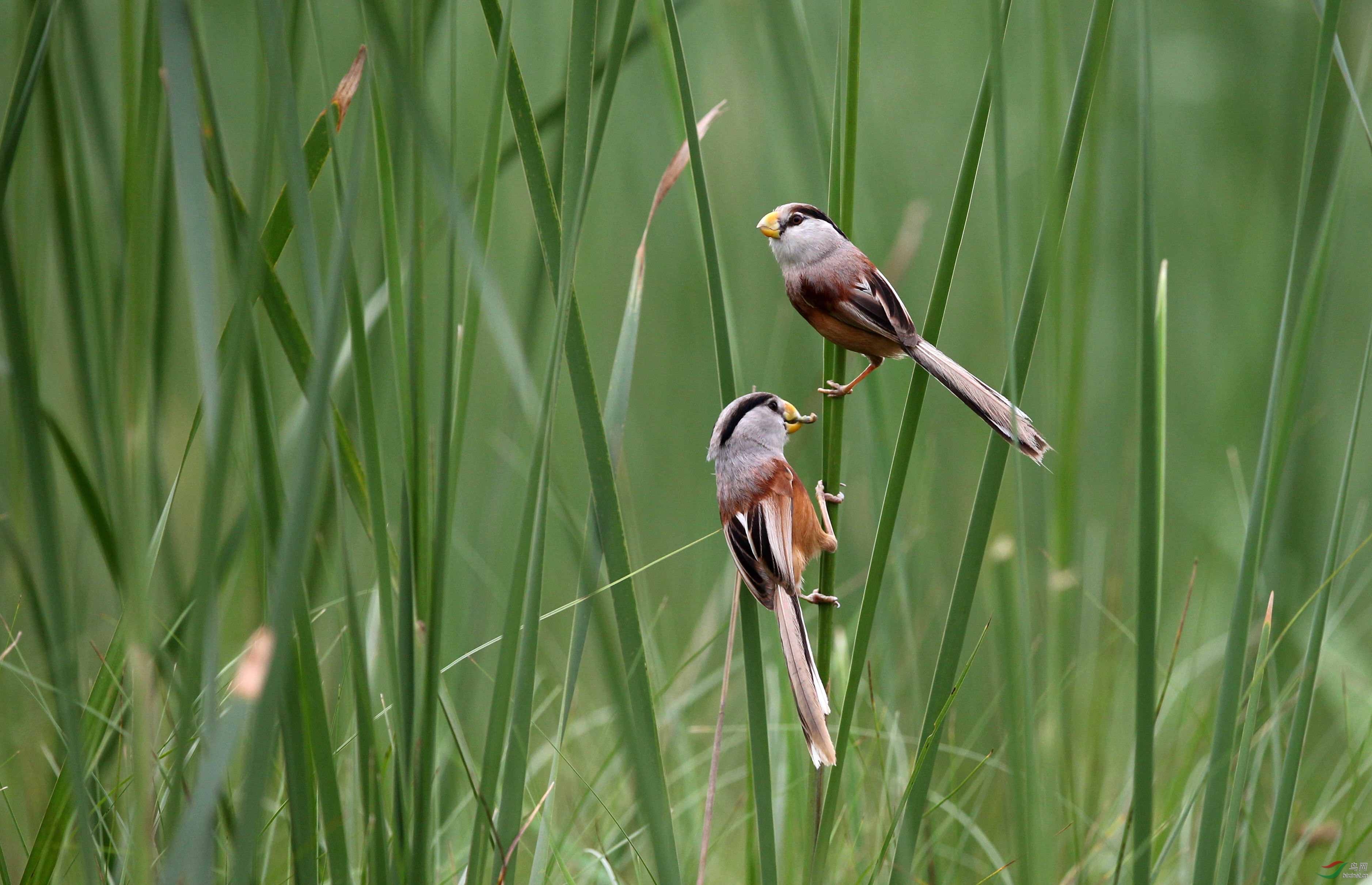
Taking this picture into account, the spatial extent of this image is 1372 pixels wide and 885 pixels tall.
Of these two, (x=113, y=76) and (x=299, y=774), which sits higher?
(x=113, y=76)

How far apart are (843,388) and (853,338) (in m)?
0.23

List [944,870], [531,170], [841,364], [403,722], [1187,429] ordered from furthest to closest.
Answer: [1187,429] < [944,870] < [841,364] < [531,170] < [403,722]

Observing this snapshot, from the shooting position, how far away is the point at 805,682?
1.01 m

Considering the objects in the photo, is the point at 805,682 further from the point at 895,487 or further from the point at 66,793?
the point at 66,793

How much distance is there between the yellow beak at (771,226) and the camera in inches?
52.0

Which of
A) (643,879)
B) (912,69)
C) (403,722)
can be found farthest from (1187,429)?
(403,722)

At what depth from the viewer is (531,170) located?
821mm

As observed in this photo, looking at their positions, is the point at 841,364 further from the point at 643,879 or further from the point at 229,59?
the point at 229,59

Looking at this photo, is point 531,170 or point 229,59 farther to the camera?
point 229,59

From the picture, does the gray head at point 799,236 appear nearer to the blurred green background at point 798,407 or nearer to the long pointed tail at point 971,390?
the blurred green background at point 798,407

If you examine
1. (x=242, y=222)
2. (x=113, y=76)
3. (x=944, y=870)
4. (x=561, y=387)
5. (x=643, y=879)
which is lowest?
(x=944, y=870)

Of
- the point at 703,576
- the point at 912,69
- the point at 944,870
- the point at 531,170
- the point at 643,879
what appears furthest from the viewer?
the point at 912,69

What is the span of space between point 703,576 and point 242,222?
2.16 metres

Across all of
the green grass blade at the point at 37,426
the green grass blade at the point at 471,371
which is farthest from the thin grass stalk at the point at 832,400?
the green grass blade at the point at 37,426
